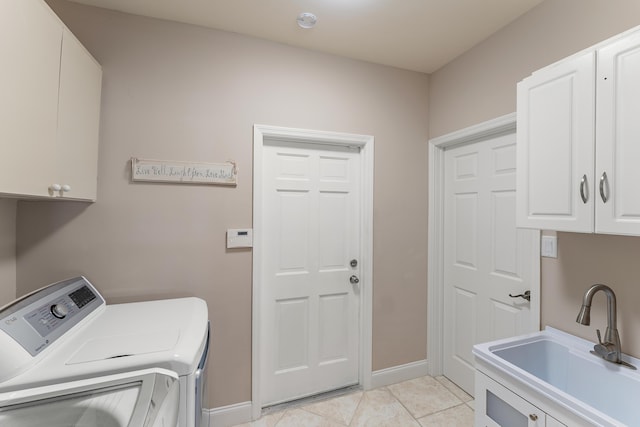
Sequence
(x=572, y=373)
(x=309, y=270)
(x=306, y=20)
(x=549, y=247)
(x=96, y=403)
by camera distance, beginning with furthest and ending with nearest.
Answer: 1. (x=309, y=270)
2. (x=306, y=20)
3. (x=549, y=247)
4. (x=572, y=373)
5. (x=96, y=403)

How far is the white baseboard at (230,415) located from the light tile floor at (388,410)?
0.05 m

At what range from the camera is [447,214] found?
247cm

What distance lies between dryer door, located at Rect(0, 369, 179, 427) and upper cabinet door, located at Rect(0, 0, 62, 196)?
685 millimetres

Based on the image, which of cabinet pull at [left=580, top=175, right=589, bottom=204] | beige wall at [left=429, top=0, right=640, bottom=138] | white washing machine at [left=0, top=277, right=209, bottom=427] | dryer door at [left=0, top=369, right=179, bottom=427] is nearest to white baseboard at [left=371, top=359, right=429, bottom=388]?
white washing machine at [left=0, top=277, right=209, bottom=427]

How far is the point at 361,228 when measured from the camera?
234cm

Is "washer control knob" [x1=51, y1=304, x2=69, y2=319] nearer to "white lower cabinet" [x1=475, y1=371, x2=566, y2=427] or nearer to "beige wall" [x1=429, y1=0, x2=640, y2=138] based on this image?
"white lower cabinet" [x1=475, y1=371, x2=566, y2=427]

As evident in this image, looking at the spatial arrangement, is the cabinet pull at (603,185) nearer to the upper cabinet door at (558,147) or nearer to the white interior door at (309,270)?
the upper cabinet door at (558,147)

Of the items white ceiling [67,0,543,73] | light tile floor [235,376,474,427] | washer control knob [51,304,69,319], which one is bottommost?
light tile floor [235,376,474,427]

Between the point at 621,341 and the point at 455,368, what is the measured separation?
1267mm

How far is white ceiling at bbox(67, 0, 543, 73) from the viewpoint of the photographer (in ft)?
5.51

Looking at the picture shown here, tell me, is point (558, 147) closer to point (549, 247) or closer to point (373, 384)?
point (549, 247)

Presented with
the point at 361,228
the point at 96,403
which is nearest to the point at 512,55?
the point at 361,228

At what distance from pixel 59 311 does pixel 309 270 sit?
1.42 m

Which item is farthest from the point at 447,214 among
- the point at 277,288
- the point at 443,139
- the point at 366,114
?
the point at 277,288
